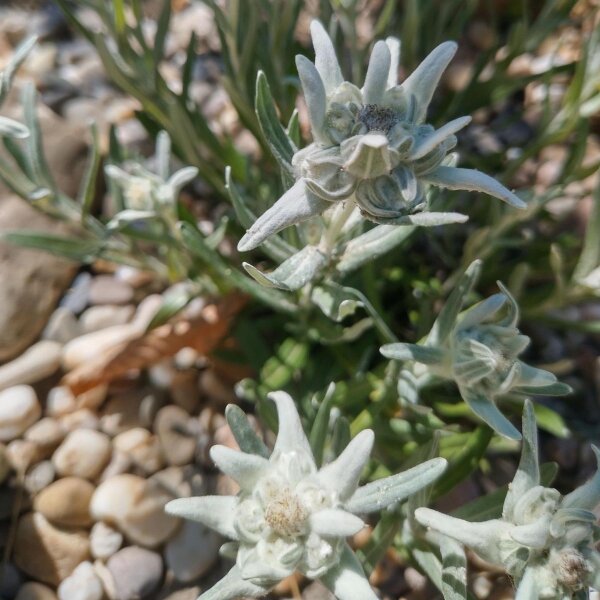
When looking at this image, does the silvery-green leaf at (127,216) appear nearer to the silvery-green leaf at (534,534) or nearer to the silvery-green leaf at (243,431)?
the silvery-green leaf at (243,431)

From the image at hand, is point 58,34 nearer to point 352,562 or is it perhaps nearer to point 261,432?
point 261,432

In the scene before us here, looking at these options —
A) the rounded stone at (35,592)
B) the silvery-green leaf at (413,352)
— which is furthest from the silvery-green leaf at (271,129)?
the rounded stone at (35,592)

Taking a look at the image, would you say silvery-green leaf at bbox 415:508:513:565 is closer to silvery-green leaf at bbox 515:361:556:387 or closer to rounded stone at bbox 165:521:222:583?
silvery-green leaf at bbox 515:361:556:387

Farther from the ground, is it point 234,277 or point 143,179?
point 143,179

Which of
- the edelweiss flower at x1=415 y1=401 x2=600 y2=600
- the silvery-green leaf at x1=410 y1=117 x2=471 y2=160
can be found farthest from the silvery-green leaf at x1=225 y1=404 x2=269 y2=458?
the silvery-green leaf at x1=410 y1=117 x2=471 y2=160

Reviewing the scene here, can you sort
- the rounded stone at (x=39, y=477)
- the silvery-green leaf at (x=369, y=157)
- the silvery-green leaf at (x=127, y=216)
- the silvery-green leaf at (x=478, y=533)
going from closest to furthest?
the silvery-green leaf at (x=369, y=157) < the silvery-green leaf at (x=478, y=533) < the silvery-green leaf at (x=127, y=216) < the rounded stone at (x=39, y=477)

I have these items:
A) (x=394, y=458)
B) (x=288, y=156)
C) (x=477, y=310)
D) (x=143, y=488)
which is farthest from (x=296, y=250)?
(x=143, y=488)
